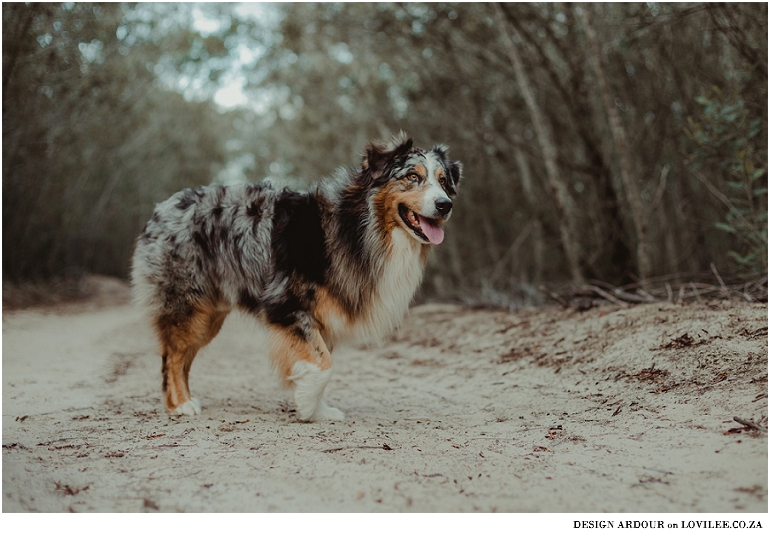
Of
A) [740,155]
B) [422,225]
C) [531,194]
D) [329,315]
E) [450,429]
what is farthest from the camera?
[531,194]

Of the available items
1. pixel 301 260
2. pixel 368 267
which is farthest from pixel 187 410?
pixel 368 267

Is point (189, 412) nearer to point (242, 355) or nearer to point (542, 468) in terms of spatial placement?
point (542, 468)

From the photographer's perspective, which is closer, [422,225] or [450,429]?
[450,429]

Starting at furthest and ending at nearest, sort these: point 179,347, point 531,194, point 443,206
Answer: point 531,194
point 179,347
point 443,206

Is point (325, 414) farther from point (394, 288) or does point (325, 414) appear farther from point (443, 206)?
point (443, 206)

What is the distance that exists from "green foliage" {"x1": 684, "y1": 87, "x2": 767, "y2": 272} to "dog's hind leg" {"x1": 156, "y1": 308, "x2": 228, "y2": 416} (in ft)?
16.6

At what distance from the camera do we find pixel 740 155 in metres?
6.04

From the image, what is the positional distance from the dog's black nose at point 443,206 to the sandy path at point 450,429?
147 cm

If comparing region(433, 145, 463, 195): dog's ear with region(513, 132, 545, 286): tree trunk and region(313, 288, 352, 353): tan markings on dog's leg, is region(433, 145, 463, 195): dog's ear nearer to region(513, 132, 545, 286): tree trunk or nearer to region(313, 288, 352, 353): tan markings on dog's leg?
region(313, 288, 352, 353): tan markings on dog's leg

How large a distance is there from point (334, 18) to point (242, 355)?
7469mm

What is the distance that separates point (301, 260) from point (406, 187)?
3.11 ft

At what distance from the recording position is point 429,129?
47.1 ft

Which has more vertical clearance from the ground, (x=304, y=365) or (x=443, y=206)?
(x=443, y=206)

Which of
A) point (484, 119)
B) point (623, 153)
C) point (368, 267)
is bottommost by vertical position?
point (368, 267)
